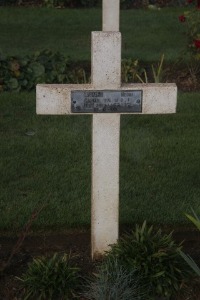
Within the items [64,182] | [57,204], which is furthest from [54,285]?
[64,182]

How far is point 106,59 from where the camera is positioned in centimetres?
419

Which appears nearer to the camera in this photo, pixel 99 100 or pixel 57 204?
pixel 99 100

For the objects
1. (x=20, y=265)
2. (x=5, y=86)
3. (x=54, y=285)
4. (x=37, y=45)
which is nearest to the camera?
(x=54, y=285)

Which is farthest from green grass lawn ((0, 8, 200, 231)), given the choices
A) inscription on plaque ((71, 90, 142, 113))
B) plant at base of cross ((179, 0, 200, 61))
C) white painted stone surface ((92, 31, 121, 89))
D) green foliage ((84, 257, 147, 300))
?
white painted stone surface ((92, 31, 121, 89))

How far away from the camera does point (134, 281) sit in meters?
4.14

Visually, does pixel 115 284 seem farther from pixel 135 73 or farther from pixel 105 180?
pixel 135 73

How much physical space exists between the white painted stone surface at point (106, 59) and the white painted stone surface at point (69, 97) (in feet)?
0.17

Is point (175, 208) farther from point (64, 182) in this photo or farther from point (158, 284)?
point (158, 284)

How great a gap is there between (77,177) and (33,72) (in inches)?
117

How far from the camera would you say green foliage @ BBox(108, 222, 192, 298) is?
13.7 feet

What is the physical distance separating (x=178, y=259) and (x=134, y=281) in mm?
325

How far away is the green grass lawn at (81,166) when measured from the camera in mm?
5344

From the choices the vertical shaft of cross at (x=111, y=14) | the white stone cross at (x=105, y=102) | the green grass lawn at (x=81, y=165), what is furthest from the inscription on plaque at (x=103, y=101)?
the green grass lawn at (x=81, y=165)

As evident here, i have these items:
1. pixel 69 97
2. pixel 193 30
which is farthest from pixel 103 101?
pixel 193 30
